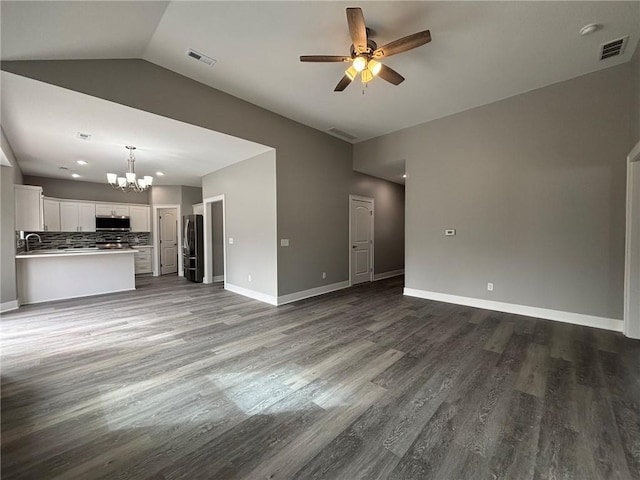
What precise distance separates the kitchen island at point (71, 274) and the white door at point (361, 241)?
507 centimetres

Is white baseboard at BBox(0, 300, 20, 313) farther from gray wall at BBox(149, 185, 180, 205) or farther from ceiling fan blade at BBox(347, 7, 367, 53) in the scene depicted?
ceiling fan blade at BBox(347, 7, 367, 53)

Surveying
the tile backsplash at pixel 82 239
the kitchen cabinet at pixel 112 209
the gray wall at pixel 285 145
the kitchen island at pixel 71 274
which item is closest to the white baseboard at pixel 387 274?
the gray wall at pixel 285 145

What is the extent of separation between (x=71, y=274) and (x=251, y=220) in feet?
12.3

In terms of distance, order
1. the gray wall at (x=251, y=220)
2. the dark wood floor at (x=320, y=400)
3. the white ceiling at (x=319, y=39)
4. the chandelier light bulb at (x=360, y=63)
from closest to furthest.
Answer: the dark wood floor at (x=320, y=400) < the white ceiling at (x=319, y=39) < the chandelier light bulb at (x=360, y=63) < the gray wall at (x=251, y=220)

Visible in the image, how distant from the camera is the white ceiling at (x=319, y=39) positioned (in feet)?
7.34

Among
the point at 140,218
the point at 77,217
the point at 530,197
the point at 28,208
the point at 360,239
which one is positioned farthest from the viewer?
the point at 140,218

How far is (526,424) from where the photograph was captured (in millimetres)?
1747

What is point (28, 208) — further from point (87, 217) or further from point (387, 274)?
point (387, 274)

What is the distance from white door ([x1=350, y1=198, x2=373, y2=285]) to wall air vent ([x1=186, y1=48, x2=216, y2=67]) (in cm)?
383

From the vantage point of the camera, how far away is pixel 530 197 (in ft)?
12.6

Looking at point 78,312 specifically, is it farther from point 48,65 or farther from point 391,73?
point 391,73

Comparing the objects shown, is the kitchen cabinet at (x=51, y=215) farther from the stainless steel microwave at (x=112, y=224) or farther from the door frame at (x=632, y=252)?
the door frame at (x=632, y=252)

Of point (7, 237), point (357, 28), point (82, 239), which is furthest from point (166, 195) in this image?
point (357, 28)

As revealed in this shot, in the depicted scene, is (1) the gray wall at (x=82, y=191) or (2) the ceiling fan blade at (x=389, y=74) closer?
(2) the ceiling fan blade at (x=389, y=74)
